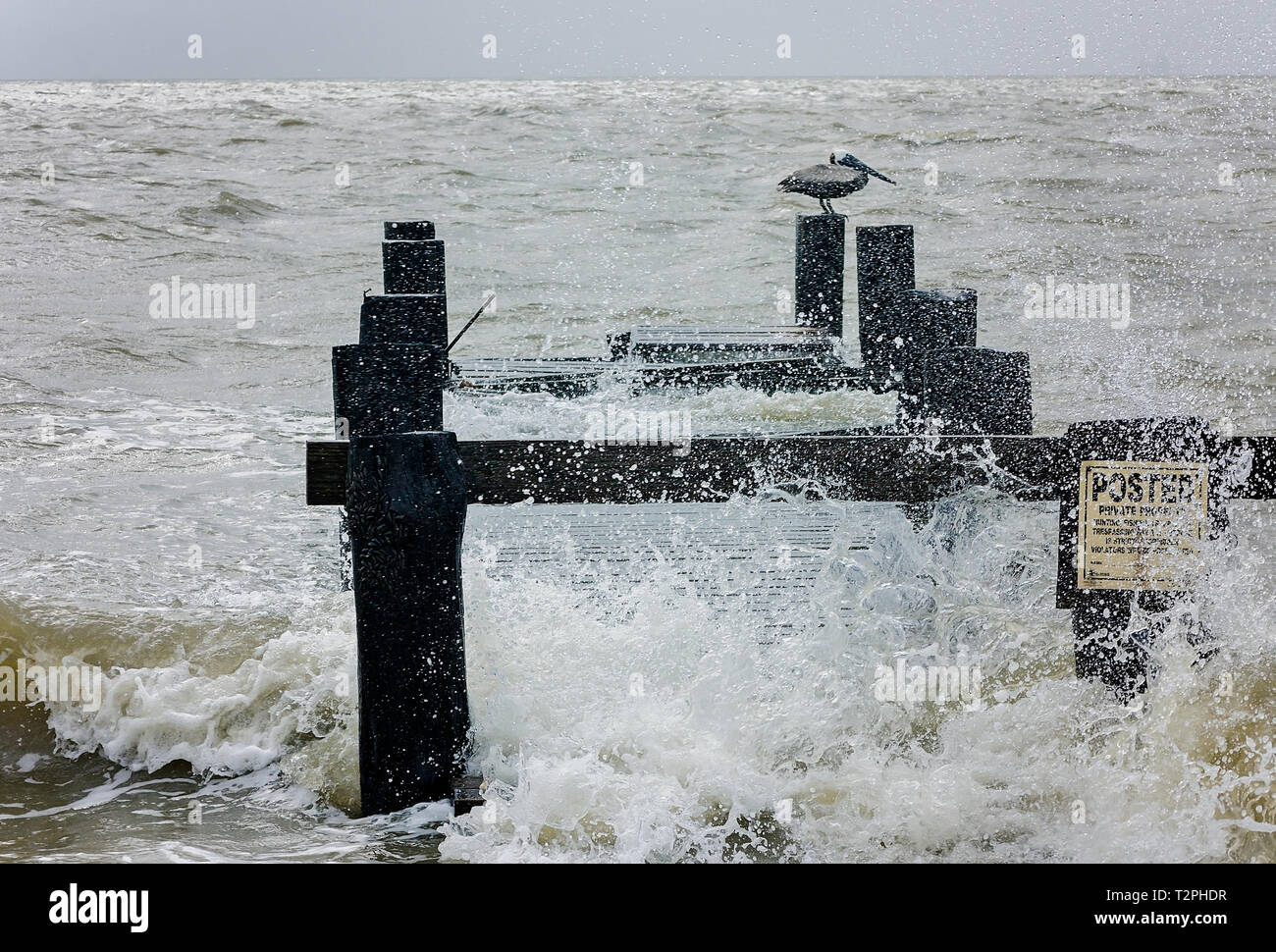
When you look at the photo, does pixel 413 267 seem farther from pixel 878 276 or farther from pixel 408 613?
pixel 408 613

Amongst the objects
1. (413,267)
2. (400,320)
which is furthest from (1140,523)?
(413,267)

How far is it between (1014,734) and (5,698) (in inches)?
177

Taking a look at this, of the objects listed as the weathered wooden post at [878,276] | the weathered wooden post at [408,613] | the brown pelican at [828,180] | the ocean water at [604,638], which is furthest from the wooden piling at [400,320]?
the brown pelican at [828,180]

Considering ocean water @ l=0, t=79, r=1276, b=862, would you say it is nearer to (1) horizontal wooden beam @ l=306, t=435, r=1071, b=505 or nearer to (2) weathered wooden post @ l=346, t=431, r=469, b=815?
(2) weathered wooden post @ l=346, t=431, r=469, b=815

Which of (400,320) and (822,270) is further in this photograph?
(822,270)

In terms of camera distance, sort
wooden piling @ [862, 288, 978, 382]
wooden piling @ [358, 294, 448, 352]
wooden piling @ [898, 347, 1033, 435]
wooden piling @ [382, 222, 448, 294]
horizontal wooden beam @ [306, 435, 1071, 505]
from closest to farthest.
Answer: horizontal wooden beam @ [306, 435, 1071, 505] → wooden piling @ [358, 294, 448, 352] → wooden piling @ [898, 347, 1033, 435] → wooden piling @ [862, 288, 978, 382] → wooden piling @ [382, 222, 448, 294]

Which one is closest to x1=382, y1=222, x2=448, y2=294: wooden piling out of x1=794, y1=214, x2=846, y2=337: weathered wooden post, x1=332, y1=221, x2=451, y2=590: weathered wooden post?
x1=332, y1=221, x2=451, y2=590: weathered wooden post

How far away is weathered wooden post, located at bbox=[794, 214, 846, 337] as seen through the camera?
33.2ft

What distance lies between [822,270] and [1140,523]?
658cm

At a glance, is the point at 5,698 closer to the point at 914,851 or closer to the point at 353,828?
the point at 353,828

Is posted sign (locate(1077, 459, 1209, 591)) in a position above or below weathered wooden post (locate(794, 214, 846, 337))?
below

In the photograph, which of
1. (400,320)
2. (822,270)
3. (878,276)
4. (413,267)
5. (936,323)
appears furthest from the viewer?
(822,270)

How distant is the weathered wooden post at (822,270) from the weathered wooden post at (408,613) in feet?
22.2

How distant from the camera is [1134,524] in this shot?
3895 mm
